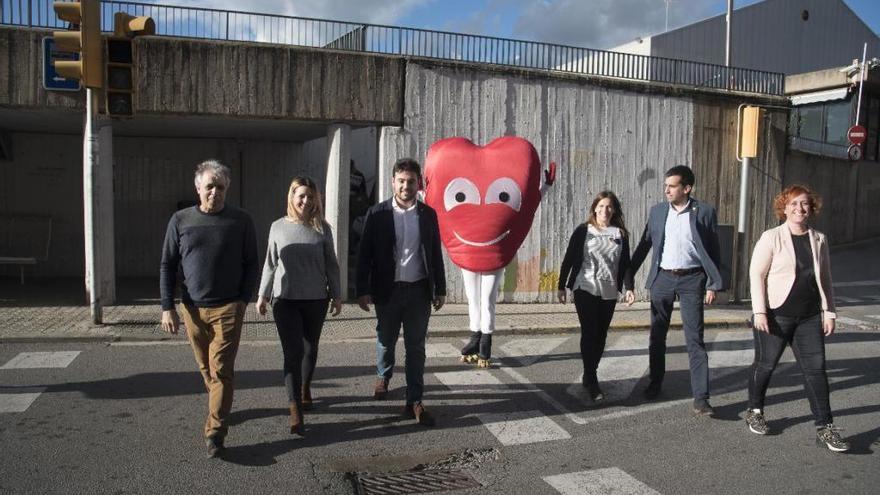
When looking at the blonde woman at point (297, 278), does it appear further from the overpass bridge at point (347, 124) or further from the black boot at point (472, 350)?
the overpass bridge at point (347, 124)

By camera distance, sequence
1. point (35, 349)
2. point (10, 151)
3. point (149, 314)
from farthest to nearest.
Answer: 1. point (10, 151)
2. point (149, 314)
3. point (35, 349)

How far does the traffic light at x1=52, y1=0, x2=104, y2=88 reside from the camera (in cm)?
835

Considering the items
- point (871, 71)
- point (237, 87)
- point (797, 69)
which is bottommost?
point (237, 87)

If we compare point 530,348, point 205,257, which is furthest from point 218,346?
point 530,348

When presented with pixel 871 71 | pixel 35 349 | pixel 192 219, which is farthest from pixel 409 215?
pixel 871 71

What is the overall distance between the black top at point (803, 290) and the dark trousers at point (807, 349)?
6 cm

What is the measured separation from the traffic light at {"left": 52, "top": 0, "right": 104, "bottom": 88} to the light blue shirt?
6805 mm

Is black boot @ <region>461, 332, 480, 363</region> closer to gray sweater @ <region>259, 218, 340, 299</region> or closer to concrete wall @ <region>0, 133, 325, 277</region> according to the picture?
gray sweater @ <region>259, 218, 340, 299</region>

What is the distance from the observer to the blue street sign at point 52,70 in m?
9.80

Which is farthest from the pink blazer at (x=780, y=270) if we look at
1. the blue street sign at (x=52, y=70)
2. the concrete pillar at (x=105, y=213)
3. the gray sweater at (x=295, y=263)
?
the blue street sign at (x=52, y=70)

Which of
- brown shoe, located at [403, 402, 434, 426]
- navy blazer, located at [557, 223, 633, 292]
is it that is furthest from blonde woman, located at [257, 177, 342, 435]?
navy blazer, located at [557, 223, 633, 292]

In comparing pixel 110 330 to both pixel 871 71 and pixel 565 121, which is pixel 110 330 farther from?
pixel 871 71

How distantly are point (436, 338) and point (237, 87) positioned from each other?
470 centimetres

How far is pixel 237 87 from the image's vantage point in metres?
10.4
